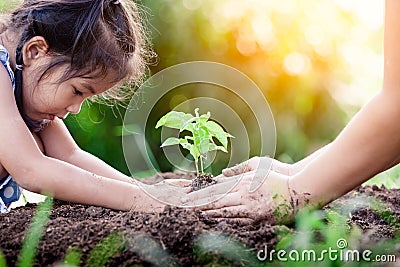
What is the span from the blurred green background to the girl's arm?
3.99ft

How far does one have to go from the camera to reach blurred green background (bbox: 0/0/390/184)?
12.7ft

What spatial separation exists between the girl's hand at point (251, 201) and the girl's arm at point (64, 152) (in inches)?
25.8

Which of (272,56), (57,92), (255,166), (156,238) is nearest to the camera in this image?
(156,238)

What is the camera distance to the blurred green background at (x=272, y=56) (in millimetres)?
3869

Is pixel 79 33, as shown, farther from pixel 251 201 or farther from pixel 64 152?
pixel 251 201

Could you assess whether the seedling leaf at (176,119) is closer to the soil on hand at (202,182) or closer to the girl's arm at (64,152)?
the soil on hand at (202,182)

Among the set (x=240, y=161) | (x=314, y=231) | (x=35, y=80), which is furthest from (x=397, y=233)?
(x=35, y=80)

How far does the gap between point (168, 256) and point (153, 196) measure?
2.27ft

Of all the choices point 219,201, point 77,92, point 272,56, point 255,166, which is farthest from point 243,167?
point 272,56

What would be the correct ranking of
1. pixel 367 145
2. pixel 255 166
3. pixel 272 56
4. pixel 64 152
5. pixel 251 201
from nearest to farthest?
pixel 367 145, pixel 251 201, pixel 255 166, pixel 64 152, pixel 272 56

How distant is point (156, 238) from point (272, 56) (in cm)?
270

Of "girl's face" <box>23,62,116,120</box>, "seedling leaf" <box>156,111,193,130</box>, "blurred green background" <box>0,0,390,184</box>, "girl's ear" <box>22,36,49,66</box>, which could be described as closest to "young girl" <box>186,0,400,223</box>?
"seedling leaf" <box>156,111,193,130</box>

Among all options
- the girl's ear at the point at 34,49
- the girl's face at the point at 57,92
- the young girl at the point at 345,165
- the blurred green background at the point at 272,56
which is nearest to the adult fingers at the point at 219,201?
the young girl at the point at 345,165

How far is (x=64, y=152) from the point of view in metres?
2.54
